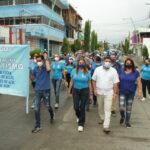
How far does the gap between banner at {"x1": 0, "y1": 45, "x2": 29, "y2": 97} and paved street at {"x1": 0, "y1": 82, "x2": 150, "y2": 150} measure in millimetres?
968

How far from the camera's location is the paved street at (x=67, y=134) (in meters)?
7.59

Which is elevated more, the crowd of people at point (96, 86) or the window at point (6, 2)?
the window at point (6, 2)

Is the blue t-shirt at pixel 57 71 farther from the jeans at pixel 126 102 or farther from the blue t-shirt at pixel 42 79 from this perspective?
the jeans at pixel 126 102

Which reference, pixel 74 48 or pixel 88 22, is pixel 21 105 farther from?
pixel 88 22

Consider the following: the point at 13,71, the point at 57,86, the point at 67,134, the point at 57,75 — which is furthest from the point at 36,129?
the point at 57,86

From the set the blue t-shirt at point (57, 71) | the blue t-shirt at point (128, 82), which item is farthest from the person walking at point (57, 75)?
the blue t-shirt at point (128, 82)

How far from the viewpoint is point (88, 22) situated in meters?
83.5

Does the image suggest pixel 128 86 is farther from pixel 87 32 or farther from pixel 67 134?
pixel 87 32

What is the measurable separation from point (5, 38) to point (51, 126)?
32.2 metres

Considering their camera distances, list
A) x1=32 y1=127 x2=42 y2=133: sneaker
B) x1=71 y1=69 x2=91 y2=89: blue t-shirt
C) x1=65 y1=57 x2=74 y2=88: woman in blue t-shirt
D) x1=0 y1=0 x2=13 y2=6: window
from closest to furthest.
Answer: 1. x1=32 y1=127 x2=42 y2=133: sneaker
2. x1=71 y1=69 x2=91 y2=89: blue t-shirt
3. x1=65 y1=57 x2=74 y2=88: woman in blue t-shirt
4. x1=0 y1=0 x2=13 y2=6: window

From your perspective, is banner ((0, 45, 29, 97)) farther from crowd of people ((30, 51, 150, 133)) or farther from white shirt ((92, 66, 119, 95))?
white shirt ((92, 66, 119, 95))

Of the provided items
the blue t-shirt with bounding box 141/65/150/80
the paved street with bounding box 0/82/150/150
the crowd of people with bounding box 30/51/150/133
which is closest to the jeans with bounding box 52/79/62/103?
the paved street with bounding box 0/82/150/150

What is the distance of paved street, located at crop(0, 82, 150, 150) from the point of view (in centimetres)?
759

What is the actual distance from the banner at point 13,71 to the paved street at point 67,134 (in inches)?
38.1
